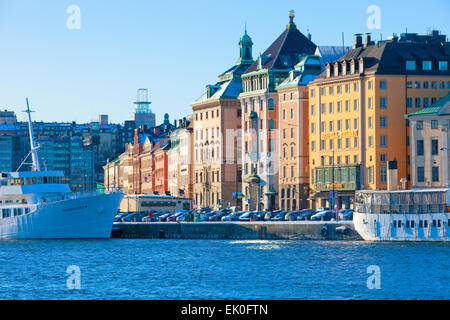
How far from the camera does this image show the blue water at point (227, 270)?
221 ft

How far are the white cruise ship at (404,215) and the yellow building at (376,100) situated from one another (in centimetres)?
3529

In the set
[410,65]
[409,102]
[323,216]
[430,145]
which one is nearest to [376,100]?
[409,102]

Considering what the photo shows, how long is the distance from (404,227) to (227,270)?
97.8 ft

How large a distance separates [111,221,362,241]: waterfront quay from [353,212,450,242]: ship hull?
1.89m

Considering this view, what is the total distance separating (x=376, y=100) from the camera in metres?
147

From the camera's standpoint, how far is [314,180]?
525 feet

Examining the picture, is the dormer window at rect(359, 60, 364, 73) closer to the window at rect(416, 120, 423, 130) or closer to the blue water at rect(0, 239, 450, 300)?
the window at rect(416, 120, 423, 130)

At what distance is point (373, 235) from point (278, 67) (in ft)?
220

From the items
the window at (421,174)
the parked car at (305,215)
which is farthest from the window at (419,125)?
the parked car at (305,215)

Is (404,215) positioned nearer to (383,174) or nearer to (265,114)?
(383,174)

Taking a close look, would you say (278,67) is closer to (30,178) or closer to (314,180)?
(314,180)

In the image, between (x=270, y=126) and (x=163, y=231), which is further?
(x=270, y=126)

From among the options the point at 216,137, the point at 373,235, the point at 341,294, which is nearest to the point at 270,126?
the point at 216,137

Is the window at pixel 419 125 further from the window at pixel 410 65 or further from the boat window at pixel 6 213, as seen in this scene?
the boat window at pixel 6 213
